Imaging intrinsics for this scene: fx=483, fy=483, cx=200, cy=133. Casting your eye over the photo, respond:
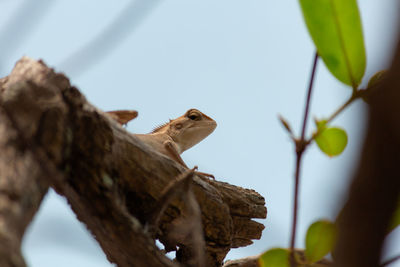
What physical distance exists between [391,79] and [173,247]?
111 inches

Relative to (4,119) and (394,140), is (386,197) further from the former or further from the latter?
(4,119)

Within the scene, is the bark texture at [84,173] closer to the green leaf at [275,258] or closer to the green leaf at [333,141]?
the green leaf at [275,258]

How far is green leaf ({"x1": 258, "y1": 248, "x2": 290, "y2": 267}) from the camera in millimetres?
2240

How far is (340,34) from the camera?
1.92m

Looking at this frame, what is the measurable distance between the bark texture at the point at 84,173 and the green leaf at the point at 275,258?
Answer: 2.28ft

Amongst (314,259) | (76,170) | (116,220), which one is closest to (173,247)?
(116,220)

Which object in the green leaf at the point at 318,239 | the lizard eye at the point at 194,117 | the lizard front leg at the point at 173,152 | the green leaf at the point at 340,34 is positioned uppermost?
the green leaf at the point at 340,34

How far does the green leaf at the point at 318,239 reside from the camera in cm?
204

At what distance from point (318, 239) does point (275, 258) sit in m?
0.26

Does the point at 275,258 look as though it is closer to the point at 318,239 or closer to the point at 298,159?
the point at 318,239

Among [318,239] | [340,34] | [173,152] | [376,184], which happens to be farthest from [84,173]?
[173,152]

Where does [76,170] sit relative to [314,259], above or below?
above

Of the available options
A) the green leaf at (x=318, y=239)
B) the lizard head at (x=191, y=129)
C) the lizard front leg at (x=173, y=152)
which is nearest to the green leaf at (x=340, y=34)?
the green leaf at (x=318, y=239)

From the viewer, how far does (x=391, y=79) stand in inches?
34.1
